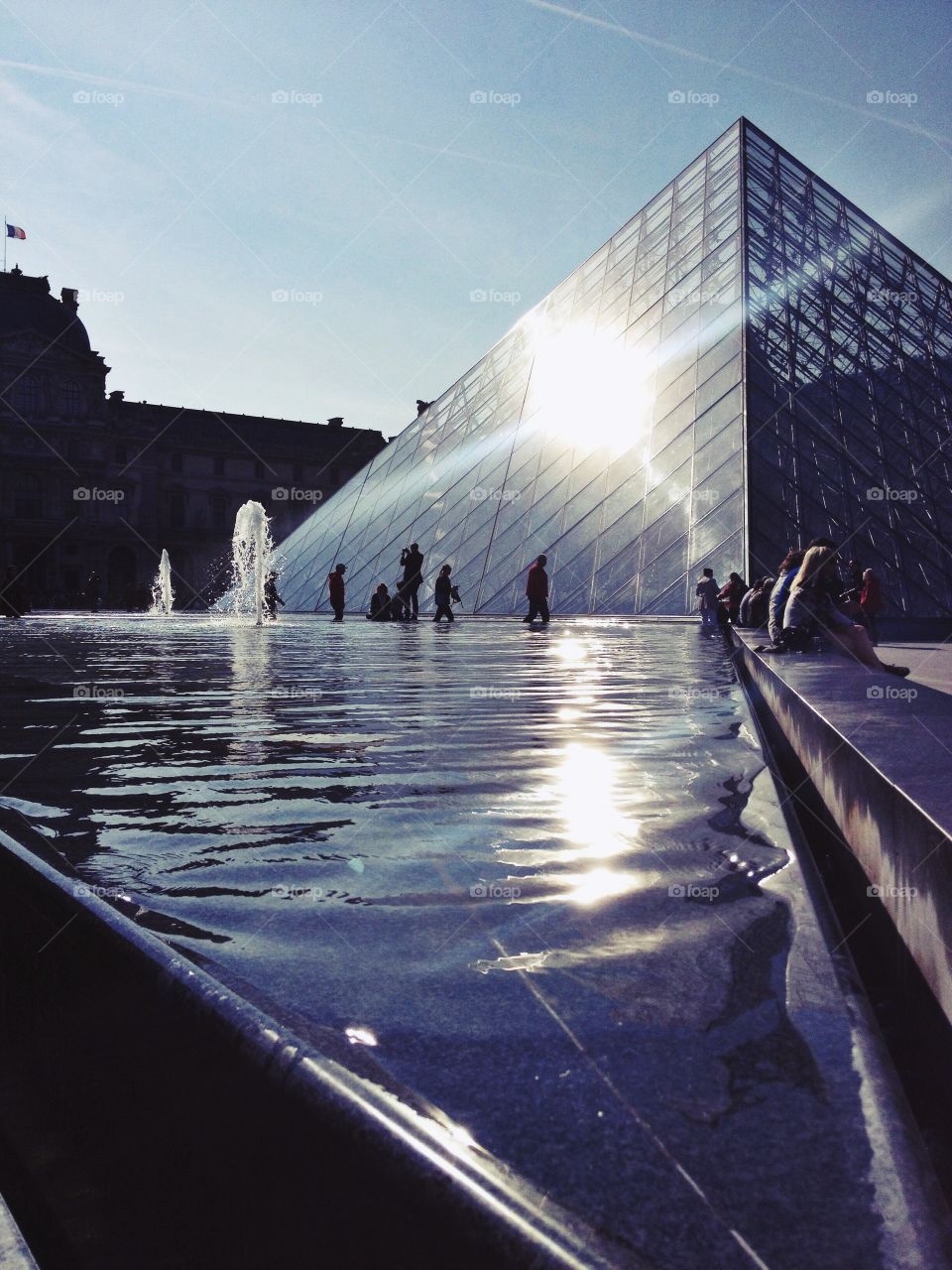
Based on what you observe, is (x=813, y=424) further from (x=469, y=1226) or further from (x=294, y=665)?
(x=469, y=1226)

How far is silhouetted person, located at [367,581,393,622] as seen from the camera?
23.5 metres

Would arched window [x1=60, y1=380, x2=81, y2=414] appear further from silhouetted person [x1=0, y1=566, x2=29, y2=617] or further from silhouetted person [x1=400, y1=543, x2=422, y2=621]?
silhouetted person [x1=400, y1=543, x2=422, y2=621]

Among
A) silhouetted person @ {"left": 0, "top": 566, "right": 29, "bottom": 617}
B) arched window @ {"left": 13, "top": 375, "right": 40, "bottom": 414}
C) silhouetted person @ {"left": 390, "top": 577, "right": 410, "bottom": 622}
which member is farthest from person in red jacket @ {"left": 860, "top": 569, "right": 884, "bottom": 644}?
arched window @ {"left": 13, "top": 375, "right": 40, "bottom": 414}

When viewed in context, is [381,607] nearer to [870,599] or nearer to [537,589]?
[537,589]

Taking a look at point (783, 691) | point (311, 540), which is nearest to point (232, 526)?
point (311, 540)

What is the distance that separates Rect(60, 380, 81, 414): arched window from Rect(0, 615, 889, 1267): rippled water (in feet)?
202

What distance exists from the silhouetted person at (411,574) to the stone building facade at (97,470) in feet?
111

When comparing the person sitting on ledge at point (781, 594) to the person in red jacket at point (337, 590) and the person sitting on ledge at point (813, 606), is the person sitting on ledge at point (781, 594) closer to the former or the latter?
the person sitting on ledge at point (813, 606)

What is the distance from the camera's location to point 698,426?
22.5m

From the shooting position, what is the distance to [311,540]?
34031 mm

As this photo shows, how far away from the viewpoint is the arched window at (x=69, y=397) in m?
61.8

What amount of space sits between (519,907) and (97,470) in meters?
66.1

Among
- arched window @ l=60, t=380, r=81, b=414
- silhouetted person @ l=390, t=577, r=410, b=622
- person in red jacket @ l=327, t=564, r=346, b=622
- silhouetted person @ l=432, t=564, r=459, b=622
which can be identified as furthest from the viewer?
arched window @ l=60, t=380, r=81, b=414

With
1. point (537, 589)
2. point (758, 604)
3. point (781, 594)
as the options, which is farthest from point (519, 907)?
point (537, 589)
